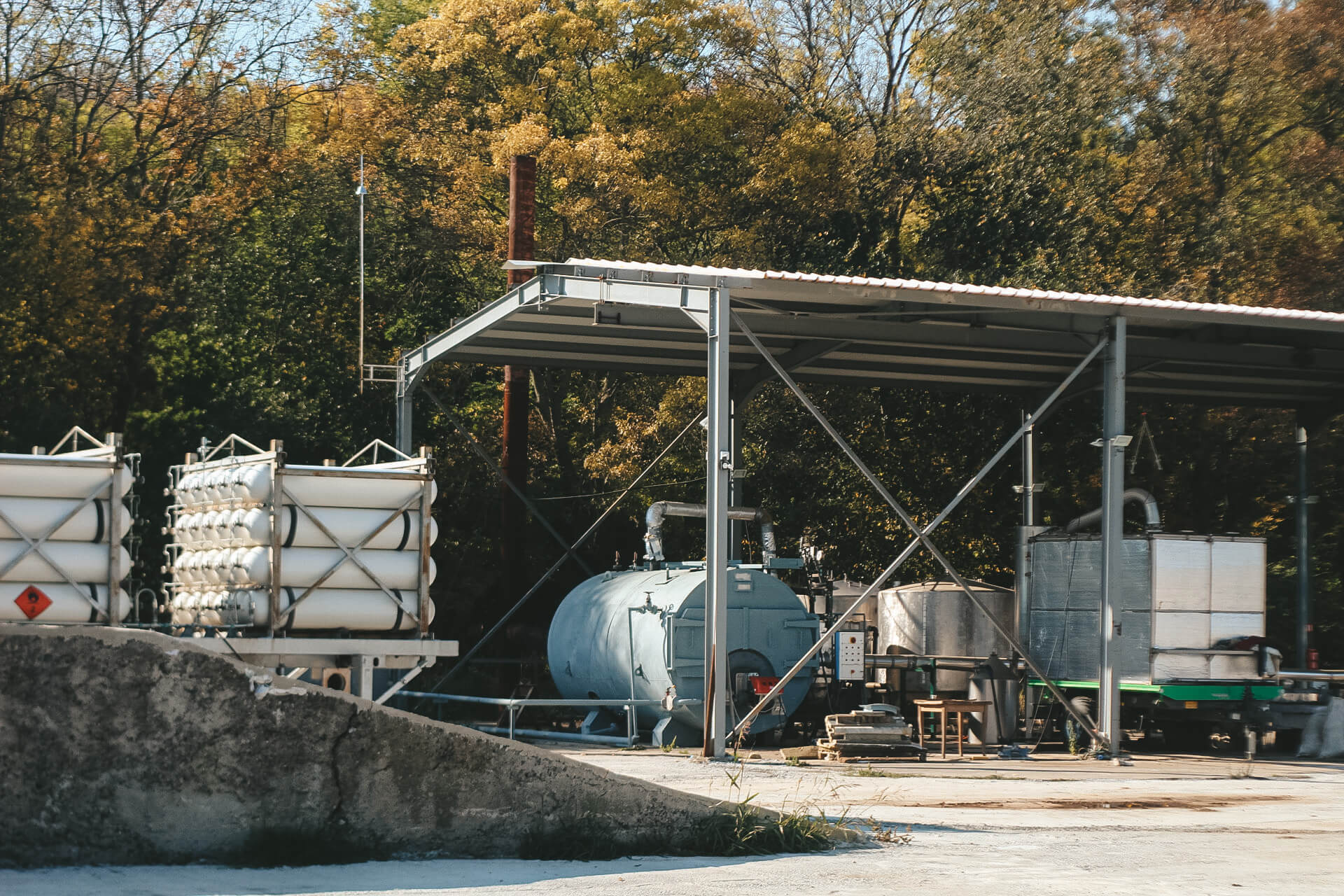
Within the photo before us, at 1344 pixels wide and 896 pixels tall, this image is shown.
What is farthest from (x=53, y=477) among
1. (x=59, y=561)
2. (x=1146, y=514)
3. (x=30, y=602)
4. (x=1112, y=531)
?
(x=1146, y=514)

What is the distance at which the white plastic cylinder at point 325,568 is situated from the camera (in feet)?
50.7

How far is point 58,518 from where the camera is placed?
13.9 metres

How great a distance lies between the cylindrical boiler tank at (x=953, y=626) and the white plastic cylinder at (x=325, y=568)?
35.0 ft

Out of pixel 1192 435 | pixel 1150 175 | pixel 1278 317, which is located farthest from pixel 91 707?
pixel 1150 175

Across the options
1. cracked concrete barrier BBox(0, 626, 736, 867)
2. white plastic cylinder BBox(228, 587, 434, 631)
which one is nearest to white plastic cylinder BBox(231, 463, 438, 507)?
white plastic cylinder BBox(228, 587, 434, 631)

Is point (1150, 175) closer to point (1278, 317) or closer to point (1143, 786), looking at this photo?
point (1278, 317)

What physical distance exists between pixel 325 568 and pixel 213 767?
5949 mm

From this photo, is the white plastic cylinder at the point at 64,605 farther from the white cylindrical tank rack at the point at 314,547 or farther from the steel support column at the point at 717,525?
the steel support column at the point at 717,525

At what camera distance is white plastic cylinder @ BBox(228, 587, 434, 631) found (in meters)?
15.5

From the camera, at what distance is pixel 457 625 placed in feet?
106

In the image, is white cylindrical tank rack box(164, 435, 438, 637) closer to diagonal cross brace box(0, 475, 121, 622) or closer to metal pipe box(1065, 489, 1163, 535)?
diagonal cross brace box(0, 475, 121, 622)

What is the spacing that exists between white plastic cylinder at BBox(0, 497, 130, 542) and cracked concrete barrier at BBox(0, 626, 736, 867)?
4419 mm

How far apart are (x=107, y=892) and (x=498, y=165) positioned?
29.3m

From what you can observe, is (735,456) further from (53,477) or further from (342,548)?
(53,477)
